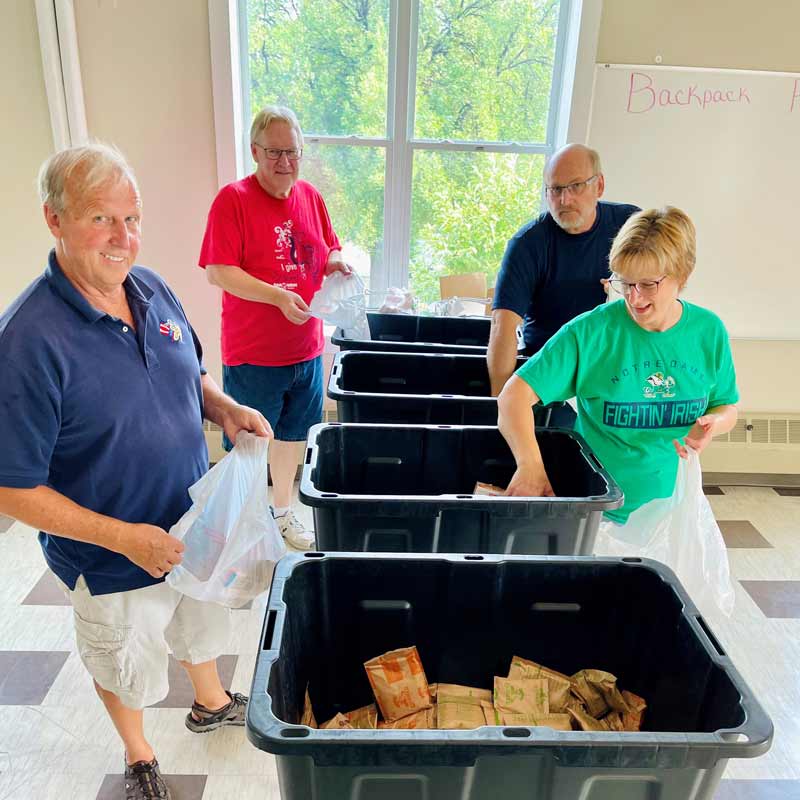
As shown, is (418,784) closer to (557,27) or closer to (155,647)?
(155,647)

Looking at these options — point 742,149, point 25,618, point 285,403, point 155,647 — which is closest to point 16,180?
point 285,403

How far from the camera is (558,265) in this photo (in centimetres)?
171

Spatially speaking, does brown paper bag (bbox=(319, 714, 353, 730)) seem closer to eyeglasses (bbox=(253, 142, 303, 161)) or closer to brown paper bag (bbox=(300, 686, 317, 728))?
brown paper bag (bbox=(300, 686, 317, 728))

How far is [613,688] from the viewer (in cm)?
94

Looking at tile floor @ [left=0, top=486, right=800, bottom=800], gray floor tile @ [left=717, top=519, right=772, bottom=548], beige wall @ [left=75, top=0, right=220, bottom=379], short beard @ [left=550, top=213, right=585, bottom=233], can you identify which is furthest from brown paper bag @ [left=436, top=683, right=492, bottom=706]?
beige wall @ [left=75, top=0, right=220, bottom=379]

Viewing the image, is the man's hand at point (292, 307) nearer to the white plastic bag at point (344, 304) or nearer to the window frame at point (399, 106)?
the white plastic bag at point (344, 304)

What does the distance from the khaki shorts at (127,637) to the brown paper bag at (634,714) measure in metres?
0.85

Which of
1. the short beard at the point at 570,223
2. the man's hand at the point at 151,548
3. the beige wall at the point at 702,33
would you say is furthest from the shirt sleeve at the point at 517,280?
the beige wall at the point at 702,33

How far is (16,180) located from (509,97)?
6.56ft

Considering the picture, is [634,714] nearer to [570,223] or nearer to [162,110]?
[570,223]

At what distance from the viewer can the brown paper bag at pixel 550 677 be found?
926 mm

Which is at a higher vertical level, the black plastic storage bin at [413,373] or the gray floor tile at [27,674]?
the black plastic storage bin at [413,373]

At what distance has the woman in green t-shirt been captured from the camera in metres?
1.22

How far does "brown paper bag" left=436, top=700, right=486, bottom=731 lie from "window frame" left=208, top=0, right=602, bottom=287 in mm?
2214
